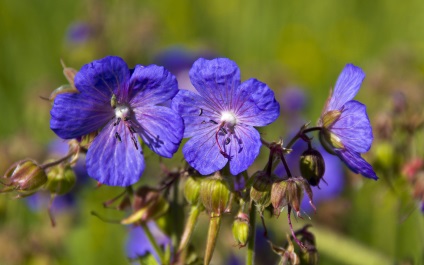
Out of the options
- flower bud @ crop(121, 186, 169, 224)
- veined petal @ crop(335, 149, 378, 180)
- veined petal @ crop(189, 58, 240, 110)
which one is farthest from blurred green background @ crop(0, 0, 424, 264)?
veined petal @ crop(189, 58, 240, 110)

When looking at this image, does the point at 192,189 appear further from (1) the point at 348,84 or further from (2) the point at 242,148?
(1) the point at 348,84

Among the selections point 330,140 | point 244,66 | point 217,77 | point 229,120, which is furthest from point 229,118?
point 244,66

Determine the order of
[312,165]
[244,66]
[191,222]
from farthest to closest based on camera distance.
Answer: [244,66] → [191,222] → [312,165]

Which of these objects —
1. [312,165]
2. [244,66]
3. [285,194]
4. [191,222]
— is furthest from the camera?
[244,66]

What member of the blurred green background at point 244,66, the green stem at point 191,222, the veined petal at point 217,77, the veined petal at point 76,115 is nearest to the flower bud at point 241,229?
the green stem at point 191,222

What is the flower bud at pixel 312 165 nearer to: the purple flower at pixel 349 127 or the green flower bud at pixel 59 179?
the purple flower at pixel 349 127

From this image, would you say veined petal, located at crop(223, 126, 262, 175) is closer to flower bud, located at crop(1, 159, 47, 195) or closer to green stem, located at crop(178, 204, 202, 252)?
green stem, located at crop(178, 204, 202, 252)
